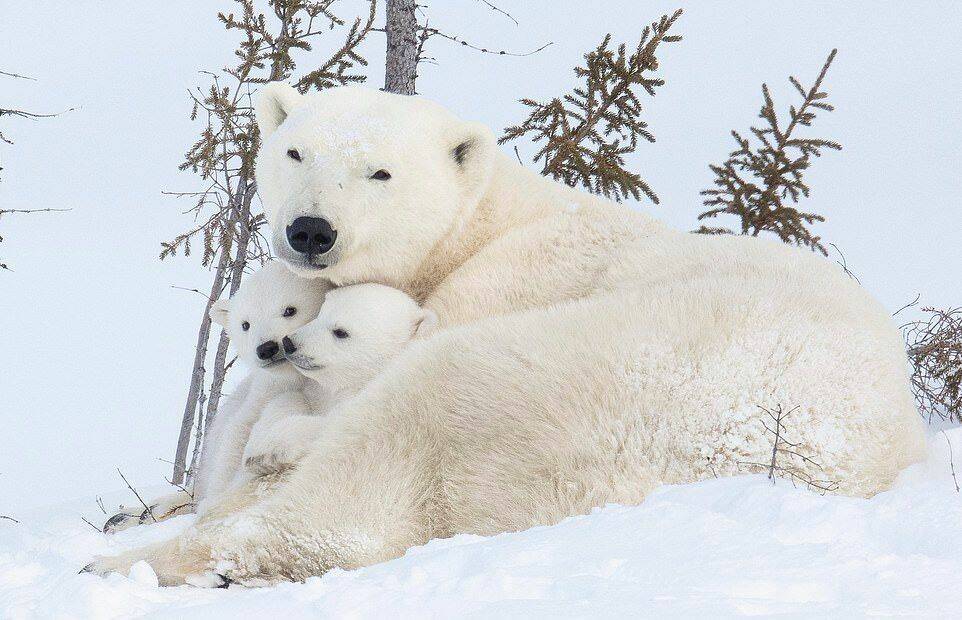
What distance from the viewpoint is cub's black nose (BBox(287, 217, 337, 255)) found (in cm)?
366

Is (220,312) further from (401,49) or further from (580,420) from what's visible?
(401,49)

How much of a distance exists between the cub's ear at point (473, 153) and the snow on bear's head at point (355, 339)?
2.16ft

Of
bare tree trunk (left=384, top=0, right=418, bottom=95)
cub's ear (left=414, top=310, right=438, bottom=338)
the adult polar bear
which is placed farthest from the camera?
bare tree trunk (left=384, top=0, right=418, bottom=95)

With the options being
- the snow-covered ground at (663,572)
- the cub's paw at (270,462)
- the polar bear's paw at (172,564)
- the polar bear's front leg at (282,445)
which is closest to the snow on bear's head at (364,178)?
the polar bear's front leg at (282,445)

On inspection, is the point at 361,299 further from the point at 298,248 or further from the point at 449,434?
the point at 449,434

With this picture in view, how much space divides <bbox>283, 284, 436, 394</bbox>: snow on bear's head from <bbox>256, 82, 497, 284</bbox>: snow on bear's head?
8.6 inches

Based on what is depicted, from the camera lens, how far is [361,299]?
3.90 metres

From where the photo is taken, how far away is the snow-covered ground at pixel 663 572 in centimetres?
183

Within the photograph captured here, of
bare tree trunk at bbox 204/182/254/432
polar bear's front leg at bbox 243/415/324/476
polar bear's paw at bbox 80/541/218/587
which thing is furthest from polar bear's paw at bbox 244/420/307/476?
bare tree trunk at bbox 204/182/254/432

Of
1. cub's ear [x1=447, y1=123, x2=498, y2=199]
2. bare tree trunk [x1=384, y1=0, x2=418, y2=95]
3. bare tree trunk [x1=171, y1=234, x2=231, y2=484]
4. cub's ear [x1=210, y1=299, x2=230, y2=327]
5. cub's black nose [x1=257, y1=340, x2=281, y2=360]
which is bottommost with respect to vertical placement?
bare tree trunk [x1=171, y1=234, x2=231, y2=484]

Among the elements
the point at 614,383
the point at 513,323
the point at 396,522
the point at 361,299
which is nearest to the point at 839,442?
the point at 614,383

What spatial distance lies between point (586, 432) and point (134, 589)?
1.27m

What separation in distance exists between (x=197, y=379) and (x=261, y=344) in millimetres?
4006

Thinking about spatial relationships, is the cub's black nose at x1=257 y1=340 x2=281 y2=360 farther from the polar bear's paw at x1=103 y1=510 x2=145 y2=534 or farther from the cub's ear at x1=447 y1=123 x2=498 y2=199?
the polar bear's paw at x1=103 y1=510 x2=145 y2=534
